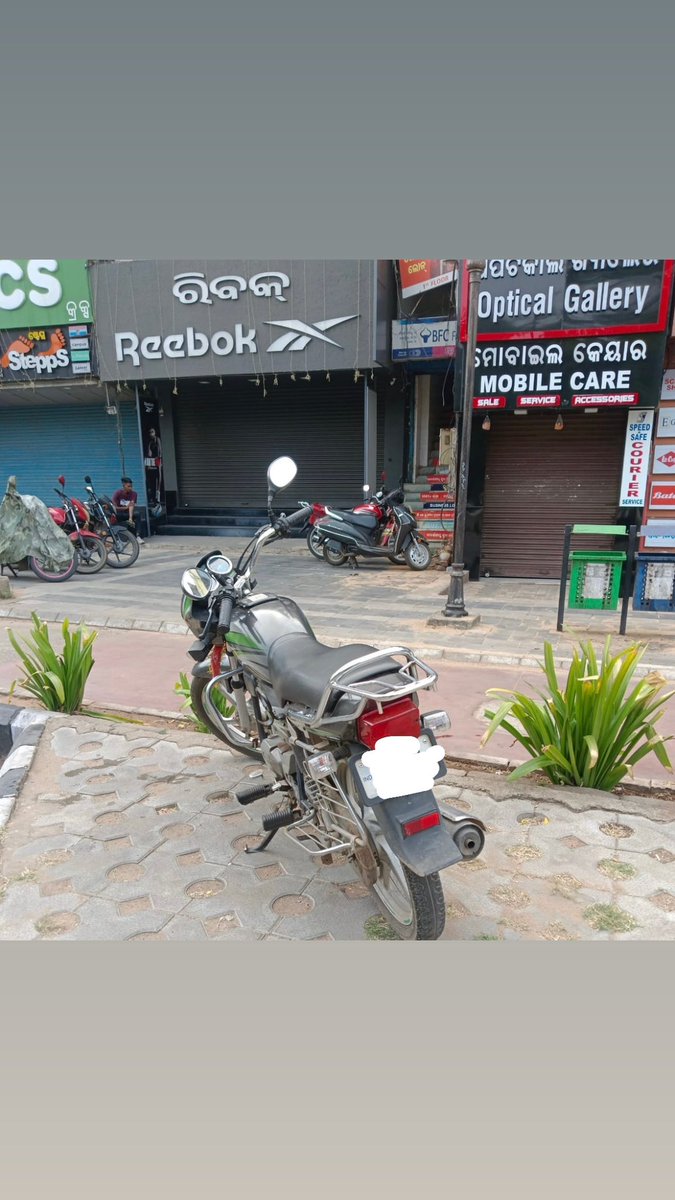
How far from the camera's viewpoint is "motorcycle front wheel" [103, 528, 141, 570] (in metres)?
10.7

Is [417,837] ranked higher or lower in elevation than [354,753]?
lower

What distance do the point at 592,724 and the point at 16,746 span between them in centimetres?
322

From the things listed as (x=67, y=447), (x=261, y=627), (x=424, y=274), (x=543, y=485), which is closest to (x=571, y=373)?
(x=543, y=485)

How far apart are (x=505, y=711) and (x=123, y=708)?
2717 mm

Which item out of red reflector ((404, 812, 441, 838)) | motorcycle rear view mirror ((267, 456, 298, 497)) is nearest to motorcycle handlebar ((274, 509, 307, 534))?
motorcycle rear view mirror ((267, 456, 298, 497))

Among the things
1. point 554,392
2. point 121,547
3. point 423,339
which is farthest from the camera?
point 121,547

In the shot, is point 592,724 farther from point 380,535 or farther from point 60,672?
point 380,535

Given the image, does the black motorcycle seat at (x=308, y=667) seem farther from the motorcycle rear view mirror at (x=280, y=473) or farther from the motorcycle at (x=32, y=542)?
the motorcycle at (x=32, y=542)

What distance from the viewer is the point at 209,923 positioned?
232 cm

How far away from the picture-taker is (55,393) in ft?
43.5

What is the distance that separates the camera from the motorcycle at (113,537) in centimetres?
1066

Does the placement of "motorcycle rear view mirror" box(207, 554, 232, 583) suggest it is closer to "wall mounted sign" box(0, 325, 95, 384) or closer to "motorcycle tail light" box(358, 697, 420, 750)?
"motorcycle tail light" box(358, 697, 420, 750)

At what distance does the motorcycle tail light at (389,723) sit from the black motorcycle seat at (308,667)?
4.7 inches

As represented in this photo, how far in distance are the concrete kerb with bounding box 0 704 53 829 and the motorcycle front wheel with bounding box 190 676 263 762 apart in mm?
985
